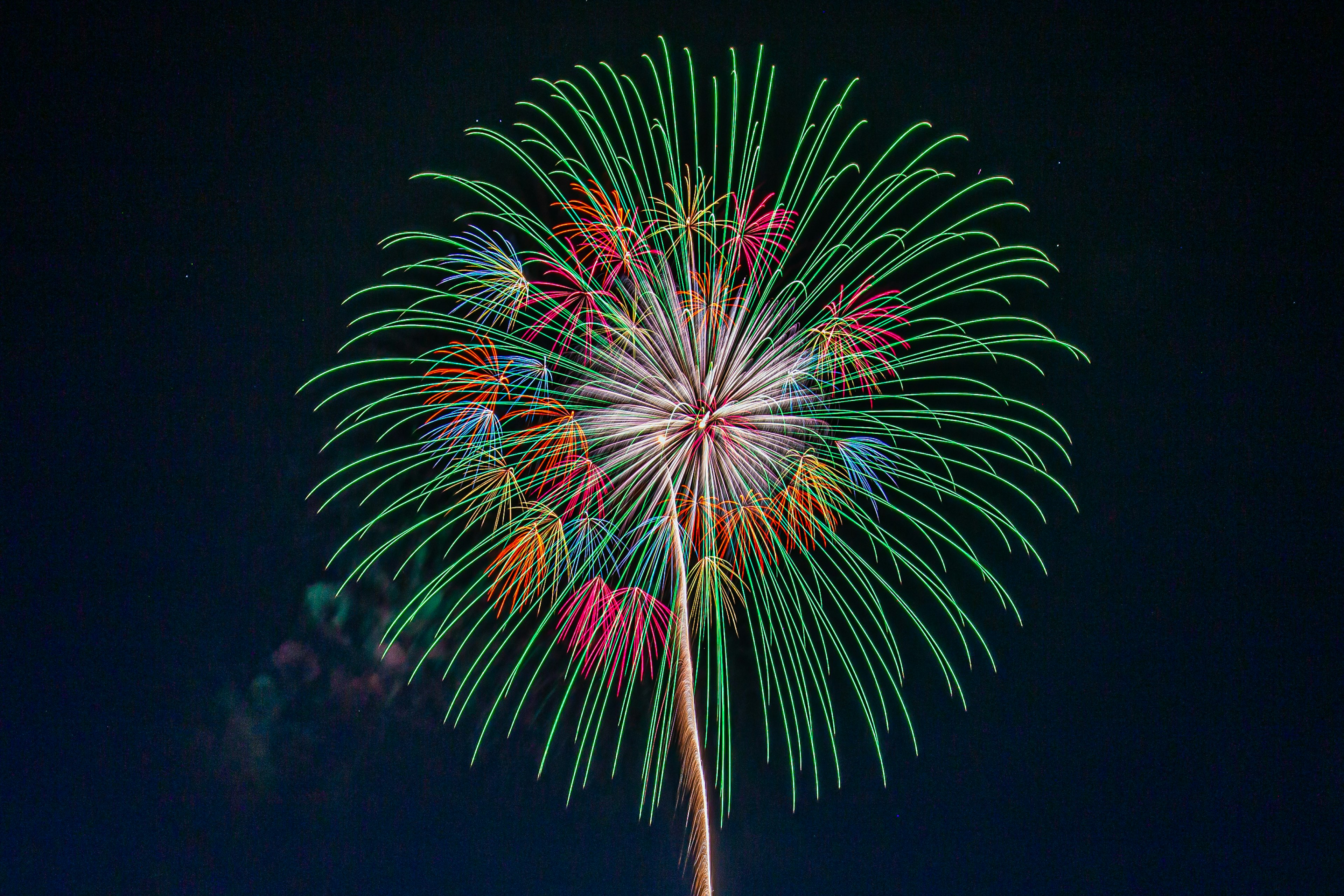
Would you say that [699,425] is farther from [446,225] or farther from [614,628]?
[446,225]

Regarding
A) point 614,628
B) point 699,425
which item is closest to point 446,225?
point 699,425

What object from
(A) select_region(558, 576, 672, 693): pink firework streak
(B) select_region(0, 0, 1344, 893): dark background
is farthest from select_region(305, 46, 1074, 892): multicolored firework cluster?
(B) select_region(0, 0, 1344, 893): dark background

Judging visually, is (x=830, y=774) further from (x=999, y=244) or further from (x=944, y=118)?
(x=944, y=118)

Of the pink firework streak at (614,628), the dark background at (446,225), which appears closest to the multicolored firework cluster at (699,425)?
the pink firework streak at (614,628)

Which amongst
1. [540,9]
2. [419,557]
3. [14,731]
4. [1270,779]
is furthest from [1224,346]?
[14,731]

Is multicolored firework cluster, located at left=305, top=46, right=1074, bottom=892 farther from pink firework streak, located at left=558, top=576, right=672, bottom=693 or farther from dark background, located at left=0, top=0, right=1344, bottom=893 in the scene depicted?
dark background, located at left=0, top=0, right=1344, bottom=893

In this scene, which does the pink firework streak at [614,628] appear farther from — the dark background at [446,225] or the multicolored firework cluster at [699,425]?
the dark background at [446,225]
